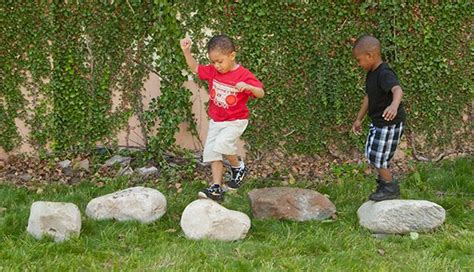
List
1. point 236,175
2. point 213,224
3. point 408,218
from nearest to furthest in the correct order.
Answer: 1. point 213,224
2. point 408,218
3. point 236,175

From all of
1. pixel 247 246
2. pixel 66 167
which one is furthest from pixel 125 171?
pixel 247 246

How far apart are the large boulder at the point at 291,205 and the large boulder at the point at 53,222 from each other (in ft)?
5.10

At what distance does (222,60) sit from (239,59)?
145 cm

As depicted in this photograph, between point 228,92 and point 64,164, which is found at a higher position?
point 228,92

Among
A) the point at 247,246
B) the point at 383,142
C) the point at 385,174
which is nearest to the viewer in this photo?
the point at 247,246

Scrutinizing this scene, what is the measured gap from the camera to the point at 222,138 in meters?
5.03

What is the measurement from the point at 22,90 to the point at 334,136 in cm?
365

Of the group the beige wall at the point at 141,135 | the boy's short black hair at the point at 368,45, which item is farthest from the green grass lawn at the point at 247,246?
the boy's short black hair at the point at 368,45

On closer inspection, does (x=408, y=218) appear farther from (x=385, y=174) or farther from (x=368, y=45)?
(x=368, y=45)

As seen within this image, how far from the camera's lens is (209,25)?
6.19 metres

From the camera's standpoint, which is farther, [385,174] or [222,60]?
[385,174]

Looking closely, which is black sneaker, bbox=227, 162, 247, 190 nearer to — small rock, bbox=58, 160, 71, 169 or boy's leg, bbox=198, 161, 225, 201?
boy's leg, bbox=198, 161, 225, 201

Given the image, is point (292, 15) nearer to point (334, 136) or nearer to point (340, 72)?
point (340, 72)

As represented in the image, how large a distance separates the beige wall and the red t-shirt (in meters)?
1.29
